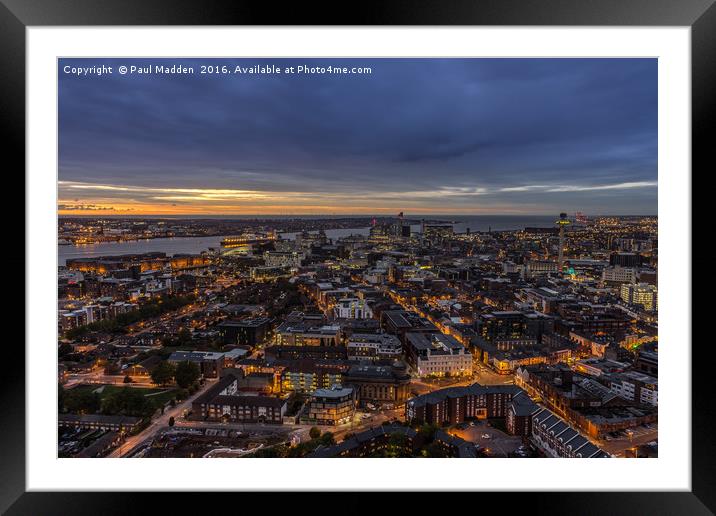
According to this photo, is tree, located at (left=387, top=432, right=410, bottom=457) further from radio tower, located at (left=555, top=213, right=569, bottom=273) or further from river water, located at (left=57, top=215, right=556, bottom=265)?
radio tower, located at (left=555, top=213, right=569, bottom=273)

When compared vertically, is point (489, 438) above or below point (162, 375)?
below

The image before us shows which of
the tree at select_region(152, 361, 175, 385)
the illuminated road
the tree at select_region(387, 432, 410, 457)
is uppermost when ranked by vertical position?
the tree at select_region(387, 432, 410, 457)

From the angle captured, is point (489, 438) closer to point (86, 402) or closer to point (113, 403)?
point (113, 403)

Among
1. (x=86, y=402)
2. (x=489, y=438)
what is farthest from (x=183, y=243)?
(x=489, y=438)

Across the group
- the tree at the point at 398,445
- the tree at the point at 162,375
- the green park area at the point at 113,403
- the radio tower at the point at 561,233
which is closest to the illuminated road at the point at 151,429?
the green park area at the point at 113,403

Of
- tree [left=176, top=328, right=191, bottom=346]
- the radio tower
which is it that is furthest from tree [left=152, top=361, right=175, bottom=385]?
the radio tower
